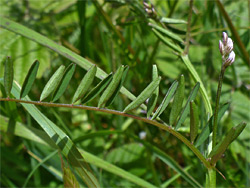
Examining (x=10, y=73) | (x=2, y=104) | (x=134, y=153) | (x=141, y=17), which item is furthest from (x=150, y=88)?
(x=134, y=153)

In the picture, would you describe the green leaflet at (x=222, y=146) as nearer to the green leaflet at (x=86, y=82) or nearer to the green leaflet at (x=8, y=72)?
the green leaflet at (x=86, y=82)

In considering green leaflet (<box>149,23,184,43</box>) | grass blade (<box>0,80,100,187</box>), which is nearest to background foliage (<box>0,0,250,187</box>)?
green leaflet (<box>149,23,184,43</box>)

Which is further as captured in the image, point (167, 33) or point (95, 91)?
point (167, 33)

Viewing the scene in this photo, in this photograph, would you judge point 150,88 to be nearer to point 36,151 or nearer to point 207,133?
point 207,133

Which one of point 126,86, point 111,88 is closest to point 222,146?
point 111,88

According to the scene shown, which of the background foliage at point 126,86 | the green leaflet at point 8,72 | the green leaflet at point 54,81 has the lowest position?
the background foliage at point 126,86

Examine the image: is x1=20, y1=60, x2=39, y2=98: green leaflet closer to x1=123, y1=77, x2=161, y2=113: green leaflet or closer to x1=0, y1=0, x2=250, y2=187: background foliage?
x1=123, y1=77, x2=161, y2=113: green leaflet

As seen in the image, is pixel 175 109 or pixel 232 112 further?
pixel 232 112

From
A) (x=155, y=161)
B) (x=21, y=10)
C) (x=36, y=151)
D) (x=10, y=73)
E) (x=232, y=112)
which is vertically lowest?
Answer: (x=155, y=161)

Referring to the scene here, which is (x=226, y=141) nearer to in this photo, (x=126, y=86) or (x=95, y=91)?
(x=95, y=91)

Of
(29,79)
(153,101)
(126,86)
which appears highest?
(29,79)

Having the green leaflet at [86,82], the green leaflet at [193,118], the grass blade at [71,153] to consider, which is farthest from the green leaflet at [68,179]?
the green leaflet at [193,118]
